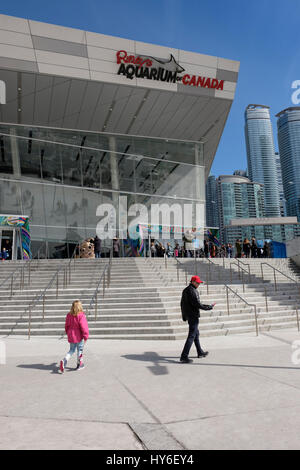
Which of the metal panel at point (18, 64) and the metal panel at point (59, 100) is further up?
the metal panel at point (18, 64)

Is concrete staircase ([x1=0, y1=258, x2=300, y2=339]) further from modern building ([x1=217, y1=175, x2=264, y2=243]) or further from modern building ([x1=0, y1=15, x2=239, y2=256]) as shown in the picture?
modern building ([x1=217, y1=175, x2=264, y2=243])

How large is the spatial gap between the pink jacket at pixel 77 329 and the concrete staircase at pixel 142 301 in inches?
128

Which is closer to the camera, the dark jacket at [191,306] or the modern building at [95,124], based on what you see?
the dark jacket at [191,306]

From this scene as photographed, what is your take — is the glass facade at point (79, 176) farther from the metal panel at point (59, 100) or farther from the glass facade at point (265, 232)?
the glass facade at point (265, 232)

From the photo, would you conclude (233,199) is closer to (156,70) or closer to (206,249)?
(206,249)

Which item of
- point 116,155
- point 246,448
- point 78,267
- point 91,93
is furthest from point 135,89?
point 246,448

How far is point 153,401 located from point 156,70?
22.6 m

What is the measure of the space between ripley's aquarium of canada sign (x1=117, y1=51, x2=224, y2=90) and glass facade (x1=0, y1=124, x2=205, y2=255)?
606cm

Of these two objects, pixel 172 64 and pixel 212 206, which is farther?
pixel 212 206

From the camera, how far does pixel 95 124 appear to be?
2555 cm

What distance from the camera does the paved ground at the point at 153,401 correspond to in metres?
3.17

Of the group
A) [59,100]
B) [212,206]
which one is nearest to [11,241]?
[59,100]

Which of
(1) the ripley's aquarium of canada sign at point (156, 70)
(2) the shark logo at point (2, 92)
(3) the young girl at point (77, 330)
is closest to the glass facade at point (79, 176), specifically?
(2) the shark logo at point (2, 92)

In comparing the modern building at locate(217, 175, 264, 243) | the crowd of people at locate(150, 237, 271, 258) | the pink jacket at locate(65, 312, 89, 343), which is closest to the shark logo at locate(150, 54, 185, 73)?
the crowd of people at locate(150, 237, 271, 258)
